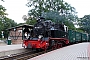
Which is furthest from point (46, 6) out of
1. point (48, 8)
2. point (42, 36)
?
point (42, 36)

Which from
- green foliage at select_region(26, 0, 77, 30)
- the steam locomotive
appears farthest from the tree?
Answer: the steam locomotive

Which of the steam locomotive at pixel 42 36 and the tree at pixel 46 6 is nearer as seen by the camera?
the steam locomotive at pixel 42 36

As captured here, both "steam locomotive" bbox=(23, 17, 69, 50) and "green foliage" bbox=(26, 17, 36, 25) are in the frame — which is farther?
"green foliage" bbox=(26, 17, 36, 25)

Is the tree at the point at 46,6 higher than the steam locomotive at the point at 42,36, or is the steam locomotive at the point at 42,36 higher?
the tree at the point at 46,6

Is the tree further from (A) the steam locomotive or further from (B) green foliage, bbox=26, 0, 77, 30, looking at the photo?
(A) the steam locomotive

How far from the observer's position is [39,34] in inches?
800

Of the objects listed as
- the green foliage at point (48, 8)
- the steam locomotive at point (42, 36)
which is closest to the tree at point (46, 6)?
the green foliage at point (48, 8)

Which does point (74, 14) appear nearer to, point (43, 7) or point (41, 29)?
point (43, 7)

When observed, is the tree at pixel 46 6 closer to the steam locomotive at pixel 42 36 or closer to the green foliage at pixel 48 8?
the green foliage at pixel 48 8

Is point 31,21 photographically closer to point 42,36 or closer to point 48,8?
point 48,8

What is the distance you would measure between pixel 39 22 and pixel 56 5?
4375 cm

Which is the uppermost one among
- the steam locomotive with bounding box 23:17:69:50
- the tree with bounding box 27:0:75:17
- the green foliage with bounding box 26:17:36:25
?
the tree with bounding box 27:0:75:17

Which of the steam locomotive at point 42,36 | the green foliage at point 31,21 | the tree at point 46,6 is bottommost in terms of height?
the steam locomotive at point 42,36

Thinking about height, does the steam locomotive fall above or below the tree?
below
